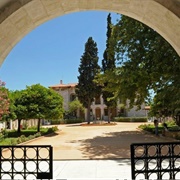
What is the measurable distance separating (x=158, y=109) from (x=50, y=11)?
62.8ft

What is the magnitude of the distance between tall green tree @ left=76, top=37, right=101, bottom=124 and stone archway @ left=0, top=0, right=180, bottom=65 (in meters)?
36.3

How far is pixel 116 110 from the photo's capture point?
55188 mm

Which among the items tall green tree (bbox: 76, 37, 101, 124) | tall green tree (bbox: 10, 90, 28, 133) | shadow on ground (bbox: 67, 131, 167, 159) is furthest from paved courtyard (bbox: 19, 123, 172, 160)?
tall green tree (bbox: 76, 37, 101, 124)

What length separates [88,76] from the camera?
41031 millimetres

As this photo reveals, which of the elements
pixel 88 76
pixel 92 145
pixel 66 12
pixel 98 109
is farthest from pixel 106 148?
pixel 98 109

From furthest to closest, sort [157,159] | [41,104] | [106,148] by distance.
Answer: [41,104]
[106,148]
[157,159]

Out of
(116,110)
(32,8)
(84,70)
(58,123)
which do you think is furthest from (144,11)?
(116,110)

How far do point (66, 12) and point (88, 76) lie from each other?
37.2 m

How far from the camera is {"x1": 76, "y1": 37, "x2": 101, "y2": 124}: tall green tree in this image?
132 feet

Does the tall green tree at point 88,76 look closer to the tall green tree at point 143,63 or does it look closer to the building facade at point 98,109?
the building facade at point 98,109

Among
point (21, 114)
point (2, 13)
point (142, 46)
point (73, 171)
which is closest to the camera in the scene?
point (2, 13)

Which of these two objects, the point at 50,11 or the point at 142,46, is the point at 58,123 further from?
the point at 50,11

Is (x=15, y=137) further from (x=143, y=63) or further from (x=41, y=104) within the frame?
(x=143, y=63)

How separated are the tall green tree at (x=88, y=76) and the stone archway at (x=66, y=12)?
36.3 m
